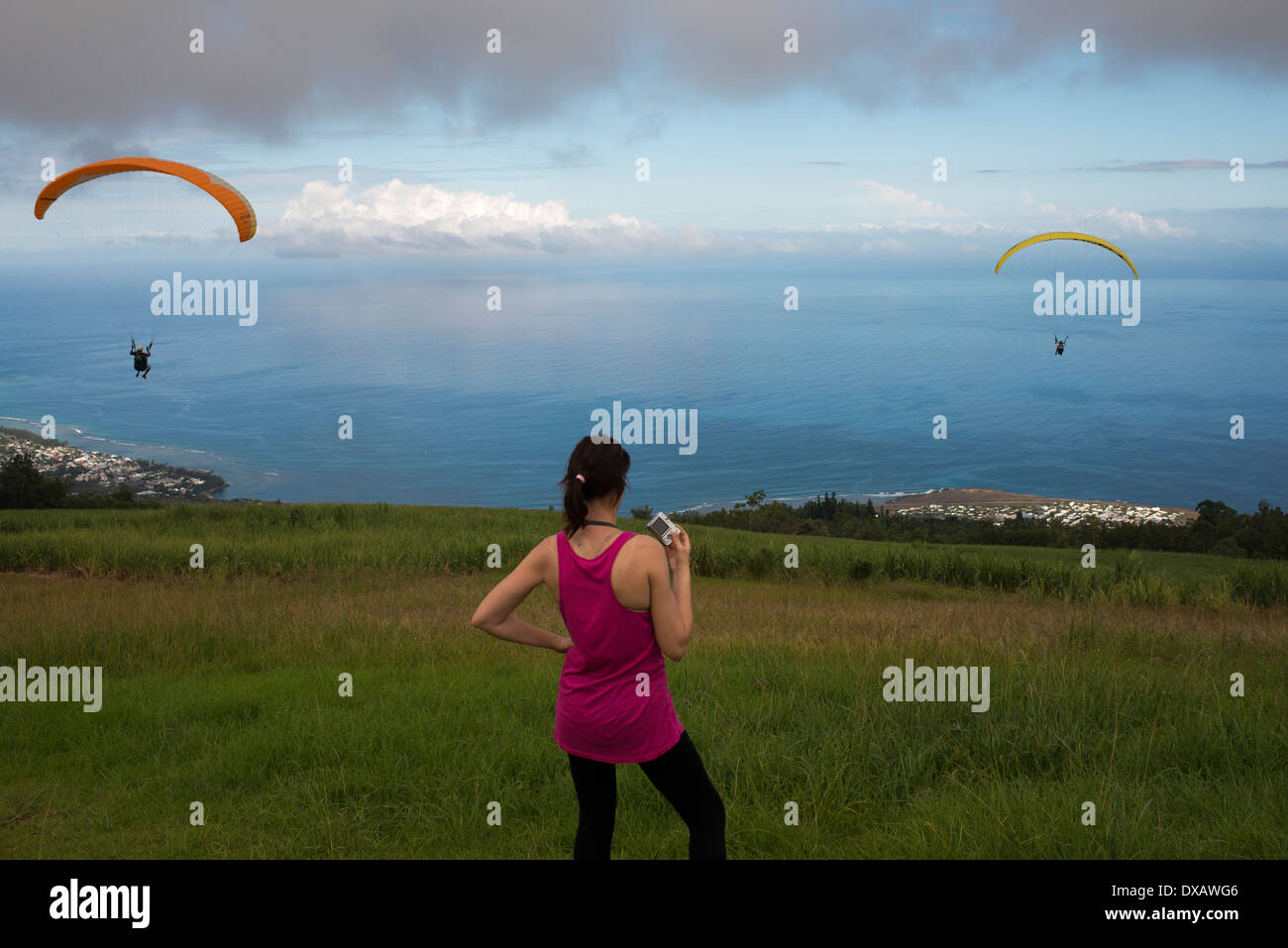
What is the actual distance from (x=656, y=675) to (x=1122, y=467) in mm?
202235

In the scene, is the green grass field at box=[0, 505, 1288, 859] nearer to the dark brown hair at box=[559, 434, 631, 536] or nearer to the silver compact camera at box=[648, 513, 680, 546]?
the silver compact camera at box=[648, 513, 680, 546]

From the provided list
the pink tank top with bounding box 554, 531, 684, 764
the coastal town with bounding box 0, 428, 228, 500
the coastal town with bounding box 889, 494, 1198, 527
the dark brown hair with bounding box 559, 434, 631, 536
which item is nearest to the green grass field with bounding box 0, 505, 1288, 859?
the pink tank top with bounding box 554, 531, 684, 764

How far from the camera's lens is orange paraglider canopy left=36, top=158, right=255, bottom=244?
17.1 m

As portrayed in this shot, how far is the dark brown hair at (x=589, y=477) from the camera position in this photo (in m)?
3.86

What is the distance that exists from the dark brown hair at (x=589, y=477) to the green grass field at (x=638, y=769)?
2.84 m

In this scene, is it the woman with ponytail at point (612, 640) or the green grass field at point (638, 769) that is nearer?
the woman with ponytail at point (612, 640)

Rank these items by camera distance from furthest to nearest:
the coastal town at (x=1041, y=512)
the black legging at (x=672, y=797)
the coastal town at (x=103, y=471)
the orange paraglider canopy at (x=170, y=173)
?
the coastal town at (x=103, y=471), the coastal town at (x=1041, y=512), the orange paraglider canopy at (x=170, y=173), the black legging at (x=672, y=797)

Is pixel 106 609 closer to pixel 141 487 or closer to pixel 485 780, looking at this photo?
pixel 485 780

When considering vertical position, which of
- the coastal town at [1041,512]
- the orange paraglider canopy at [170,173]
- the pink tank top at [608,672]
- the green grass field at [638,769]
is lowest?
the coastal town at [1041,512]

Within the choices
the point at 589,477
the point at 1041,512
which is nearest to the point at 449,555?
the point at 589,477

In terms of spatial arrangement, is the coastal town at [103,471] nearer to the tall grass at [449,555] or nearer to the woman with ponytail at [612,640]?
the tall grass at [449,555]

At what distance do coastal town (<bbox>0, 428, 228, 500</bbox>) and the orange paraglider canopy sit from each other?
48.3 m

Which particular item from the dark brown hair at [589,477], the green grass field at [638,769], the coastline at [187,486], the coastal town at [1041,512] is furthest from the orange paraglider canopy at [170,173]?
the coastal town at [1041,512]

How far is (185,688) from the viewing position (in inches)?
375
